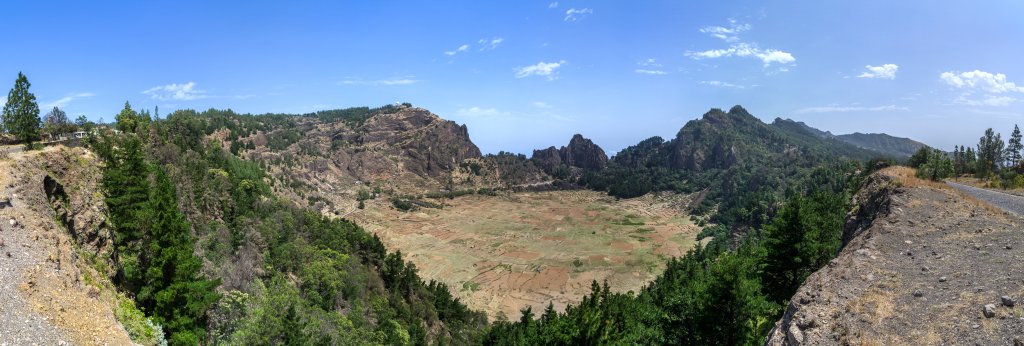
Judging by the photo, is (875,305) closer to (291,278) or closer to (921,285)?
(921,285)

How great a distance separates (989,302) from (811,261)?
16223 millimetres

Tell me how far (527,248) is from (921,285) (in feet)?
393

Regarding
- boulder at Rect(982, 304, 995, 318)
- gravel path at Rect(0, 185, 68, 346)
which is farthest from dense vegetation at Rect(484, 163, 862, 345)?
gravel path at Rect(0, 185, 68, 346)

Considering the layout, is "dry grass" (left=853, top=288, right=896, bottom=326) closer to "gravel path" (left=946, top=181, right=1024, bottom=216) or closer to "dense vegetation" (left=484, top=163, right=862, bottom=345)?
"dense vegetation" (left=484, top=163, right=862, bottom=345)

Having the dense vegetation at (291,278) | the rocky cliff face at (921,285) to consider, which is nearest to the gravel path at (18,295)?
the dense vegetation at (291,278)

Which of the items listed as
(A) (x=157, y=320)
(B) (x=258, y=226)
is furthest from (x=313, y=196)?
(A) (x=157, y=320)

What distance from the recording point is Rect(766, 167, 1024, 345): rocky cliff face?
50.9 ft

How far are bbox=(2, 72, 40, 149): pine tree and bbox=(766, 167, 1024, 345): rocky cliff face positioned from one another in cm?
5398

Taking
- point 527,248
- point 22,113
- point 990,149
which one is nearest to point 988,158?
point 990,149

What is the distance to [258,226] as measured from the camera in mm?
57594

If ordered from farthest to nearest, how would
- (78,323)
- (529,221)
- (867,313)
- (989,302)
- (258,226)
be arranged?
(529,221), (258,226), (78,323), (867,313), (989,302)

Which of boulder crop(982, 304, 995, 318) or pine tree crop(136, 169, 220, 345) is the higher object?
boulder crop(982, 304, 995, 318)

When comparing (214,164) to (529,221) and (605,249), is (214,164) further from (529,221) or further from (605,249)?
(529,221)

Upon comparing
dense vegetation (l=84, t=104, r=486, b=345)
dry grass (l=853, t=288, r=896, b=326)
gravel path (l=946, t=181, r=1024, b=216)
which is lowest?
dense vegetation (l=84, t=104, r=486, b=345)
